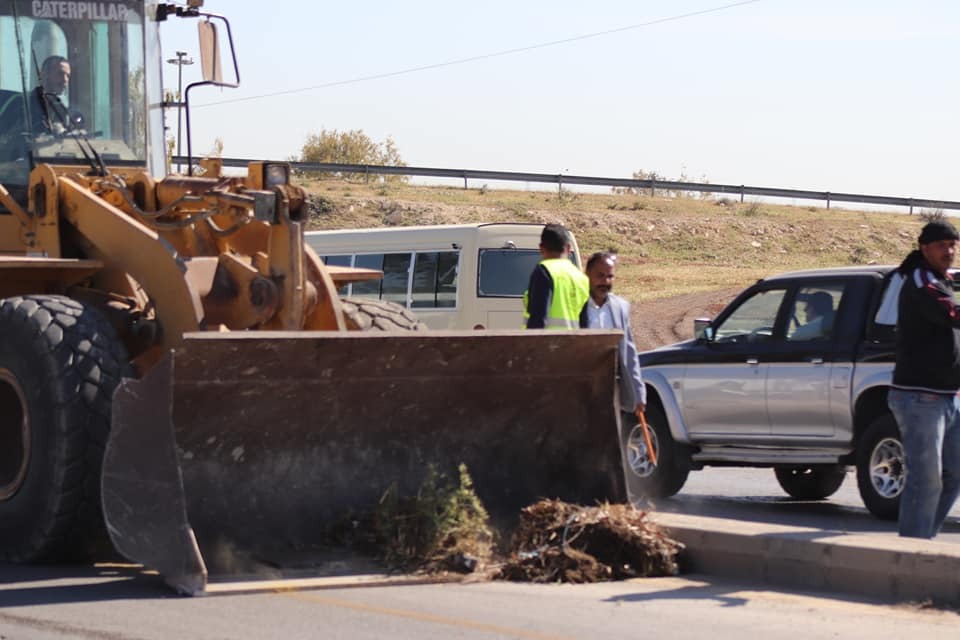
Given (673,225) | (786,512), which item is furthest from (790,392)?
(673,225)

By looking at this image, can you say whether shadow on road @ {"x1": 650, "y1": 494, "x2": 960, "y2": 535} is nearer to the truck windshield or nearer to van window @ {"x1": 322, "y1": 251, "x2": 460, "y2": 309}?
the truck windshield

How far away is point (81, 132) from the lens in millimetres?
11148

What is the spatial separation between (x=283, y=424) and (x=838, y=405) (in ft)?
18.2

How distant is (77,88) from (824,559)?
6.02 m

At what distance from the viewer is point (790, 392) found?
43.6 ft

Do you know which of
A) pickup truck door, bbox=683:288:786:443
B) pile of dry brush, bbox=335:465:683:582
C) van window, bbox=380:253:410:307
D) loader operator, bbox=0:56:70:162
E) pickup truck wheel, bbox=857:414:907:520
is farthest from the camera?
van window, bbox=380:253:410:307

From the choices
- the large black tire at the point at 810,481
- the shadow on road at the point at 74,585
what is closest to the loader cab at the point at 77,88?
the shadow on road at the point at 74,585

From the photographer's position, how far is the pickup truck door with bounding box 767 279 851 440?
13.0 metres

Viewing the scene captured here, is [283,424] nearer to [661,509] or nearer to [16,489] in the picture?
[16,489]

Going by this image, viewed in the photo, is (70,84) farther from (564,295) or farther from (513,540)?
(513,540)

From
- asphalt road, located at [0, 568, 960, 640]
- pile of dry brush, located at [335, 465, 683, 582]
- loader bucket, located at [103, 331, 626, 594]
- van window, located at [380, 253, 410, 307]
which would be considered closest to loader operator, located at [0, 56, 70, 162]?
loader bucket, located at [103, 331, 626, 594]

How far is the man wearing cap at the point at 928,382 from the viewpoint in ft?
30.1

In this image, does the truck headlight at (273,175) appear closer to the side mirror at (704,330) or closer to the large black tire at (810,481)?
the side mirror at (704,330)

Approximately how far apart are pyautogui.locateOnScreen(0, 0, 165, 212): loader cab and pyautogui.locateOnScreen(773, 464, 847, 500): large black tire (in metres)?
6.35
